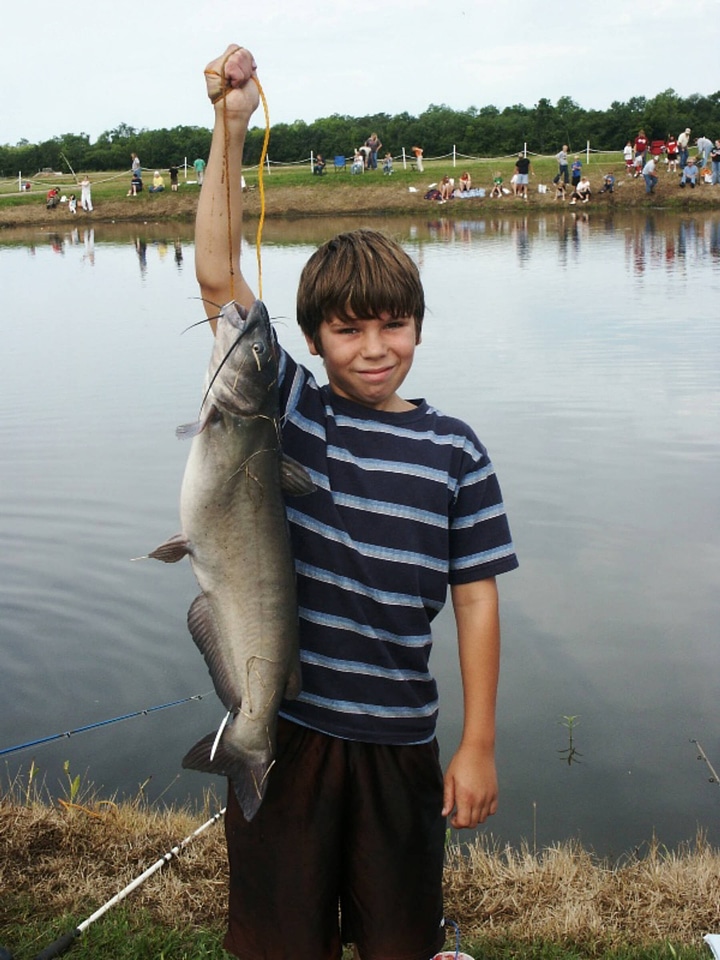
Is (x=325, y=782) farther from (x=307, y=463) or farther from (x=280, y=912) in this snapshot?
(x=307, y=463)

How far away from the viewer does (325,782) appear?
8.93 ft

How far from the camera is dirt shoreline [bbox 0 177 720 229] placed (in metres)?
40.6

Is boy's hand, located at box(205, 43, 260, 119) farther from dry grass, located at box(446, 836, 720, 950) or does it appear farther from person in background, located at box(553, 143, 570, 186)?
person in background, located at box(553, 143, 570, 186)

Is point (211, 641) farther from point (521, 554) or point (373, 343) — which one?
point (521, 554)

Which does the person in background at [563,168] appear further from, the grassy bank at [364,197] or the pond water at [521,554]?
the pond water at [521,554]

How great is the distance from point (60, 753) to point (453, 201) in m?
41.1

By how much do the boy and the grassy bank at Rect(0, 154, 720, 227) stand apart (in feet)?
128

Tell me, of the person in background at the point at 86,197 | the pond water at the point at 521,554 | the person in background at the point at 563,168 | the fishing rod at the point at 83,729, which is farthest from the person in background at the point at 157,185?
the fishing rod at the point at 83,729

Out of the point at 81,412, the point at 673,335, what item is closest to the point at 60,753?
Result: the point at 81,412

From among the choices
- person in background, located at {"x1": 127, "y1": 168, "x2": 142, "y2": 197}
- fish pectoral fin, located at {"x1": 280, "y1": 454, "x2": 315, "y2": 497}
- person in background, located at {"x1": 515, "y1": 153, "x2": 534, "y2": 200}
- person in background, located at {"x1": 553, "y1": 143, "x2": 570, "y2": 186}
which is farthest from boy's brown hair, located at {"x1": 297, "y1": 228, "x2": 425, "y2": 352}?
person in background, located at {"x1": 127, "y1": 168, "x2": 142, "y2": 197}

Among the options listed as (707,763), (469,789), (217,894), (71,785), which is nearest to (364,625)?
(469,789)

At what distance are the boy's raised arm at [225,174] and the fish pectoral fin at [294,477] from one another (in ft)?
1.81

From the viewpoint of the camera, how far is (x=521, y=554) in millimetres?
7070

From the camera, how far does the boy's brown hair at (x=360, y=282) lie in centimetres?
278
